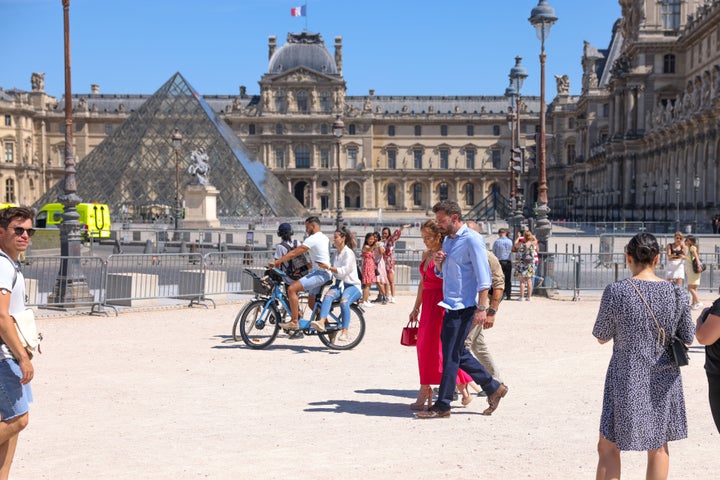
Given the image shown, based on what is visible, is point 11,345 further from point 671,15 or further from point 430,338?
point 671,15

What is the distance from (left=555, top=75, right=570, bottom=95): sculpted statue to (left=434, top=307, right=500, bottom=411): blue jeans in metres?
79.0

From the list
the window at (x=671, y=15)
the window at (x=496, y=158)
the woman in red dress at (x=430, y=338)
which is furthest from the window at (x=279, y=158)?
the woman in red dress at (x=430, y=338)

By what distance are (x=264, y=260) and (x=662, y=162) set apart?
31.7 m

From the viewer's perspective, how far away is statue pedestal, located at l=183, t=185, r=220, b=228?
111 ft

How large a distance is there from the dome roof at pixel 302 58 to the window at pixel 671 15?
4175cm

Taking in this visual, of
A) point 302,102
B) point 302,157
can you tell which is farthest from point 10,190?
point 302,102

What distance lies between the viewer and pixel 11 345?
3.93 meters

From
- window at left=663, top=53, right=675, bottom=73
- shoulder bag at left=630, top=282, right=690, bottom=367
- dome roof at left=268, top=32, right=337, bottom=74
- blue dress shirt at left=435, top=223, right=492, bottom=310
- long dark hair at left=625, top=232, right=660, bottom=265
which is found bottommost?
shoulder bag at left=630, top=282, right=690, bottom=367

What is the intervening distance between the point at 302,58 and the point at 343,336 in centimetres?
7706

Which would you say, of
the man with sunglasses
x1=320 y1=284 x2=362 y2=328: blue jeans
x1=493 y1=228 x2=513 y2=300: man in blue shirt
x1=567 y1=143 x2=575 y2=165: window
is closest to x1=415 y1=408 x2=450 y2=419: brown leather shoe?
x1=320 y1=284 x2=362 y2=328: blue jeans

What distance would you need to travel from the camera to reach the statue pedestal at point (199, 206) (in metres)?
33.9

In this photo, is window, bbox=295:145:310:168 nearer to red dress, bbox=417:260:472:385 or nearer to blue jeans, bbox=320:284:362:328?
blue jeans, bbox=320:284:362:328

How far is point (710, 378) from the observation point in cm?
381

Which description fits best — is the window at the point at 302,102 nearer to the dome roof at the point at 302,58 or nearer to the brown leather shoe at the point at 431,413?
the dome roof at the point at 302,58
